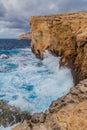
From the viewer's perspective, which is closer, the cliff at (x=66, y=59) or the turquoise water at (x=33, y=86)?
the cliff at (x=66, y=59)

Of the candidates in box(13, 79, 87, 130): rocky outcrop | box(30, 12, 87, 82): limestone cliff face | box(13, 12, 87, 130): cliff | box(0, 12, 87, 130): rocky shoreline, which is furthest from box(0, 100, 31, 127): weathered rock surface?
box(30, 12, 87, 82): limestone cliff face

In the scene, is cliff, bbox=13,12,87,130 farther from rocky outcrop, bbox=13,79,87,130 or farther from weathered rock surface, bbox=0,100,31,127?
weathered rock surface, bbox=0,100,31,127

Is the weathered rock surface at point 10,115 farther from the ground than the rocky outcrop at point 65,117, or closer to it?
closer to it

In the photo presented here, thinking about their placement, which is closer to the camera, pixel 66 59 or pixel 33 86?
pixel 33 86

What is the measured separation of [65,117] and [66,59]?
19.2m

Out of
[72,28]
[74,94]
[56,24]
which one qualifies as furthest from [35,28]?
[74,94]

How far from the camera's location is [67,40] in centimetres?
2858

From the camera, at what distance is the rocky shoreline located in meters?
8.18

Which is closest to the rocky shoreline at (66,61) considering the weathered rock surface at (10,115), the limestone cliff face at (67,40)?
the limestone cliff face at (67,40)

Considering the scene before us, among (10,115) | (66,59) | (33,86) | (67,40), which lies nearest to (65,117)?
(10,115)

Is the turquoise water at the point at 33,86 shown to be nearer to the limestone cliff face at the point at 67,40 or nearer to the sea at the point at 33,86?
the sea at the point at 33,86

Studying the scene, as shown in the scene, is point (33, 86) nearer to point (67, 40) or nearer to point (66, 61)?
point (66, 61)

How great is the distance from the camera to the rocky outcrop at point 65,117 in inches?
309

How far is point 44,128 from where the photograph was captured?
820cm
